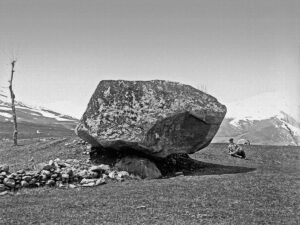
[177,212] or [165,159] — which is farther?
[165,159]

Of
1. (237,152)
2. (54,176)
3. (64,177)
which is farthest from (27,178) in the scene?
(237,152)

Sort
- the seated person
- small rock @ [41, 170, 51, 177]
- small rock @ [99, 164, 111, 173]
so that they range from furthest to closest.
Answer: the seated person < small rock @ [99, 164, 111, 173] < small rock @ [41, 170, 51, 177]

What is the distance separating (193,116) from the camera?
33.3 meters

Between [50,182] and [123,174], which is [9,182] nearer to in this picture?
[50,182]

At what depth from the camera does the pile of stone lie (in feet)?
87.1

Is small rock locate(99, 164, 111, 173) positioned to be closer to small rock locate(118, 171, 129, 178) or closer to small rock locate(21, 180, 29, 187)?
small rock locate(118, 171, 129, 178)

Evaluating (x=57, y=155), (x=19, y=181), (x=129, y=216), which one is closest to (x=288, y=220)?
(x=129, y=216)

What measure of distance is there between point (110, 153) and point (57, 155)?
26.4 ft

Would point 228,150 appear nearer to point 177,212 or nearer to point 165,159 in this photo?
point 165,159

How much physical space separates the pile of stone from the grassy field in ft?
3.67

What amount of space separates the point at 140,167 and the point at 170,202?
1112 cm

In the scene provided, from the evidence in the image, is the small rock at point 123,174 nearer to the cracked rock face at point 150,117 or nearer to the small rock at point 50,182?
the cracked rock face at point 150,117

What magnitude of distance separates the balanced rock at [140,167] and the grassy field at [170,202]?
2802mm

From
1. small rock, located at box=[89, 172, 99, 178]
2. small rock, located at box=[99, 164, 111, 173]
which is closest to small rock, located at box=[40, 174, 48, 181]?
small rock, located at box=[89, 172, 99, 178]
